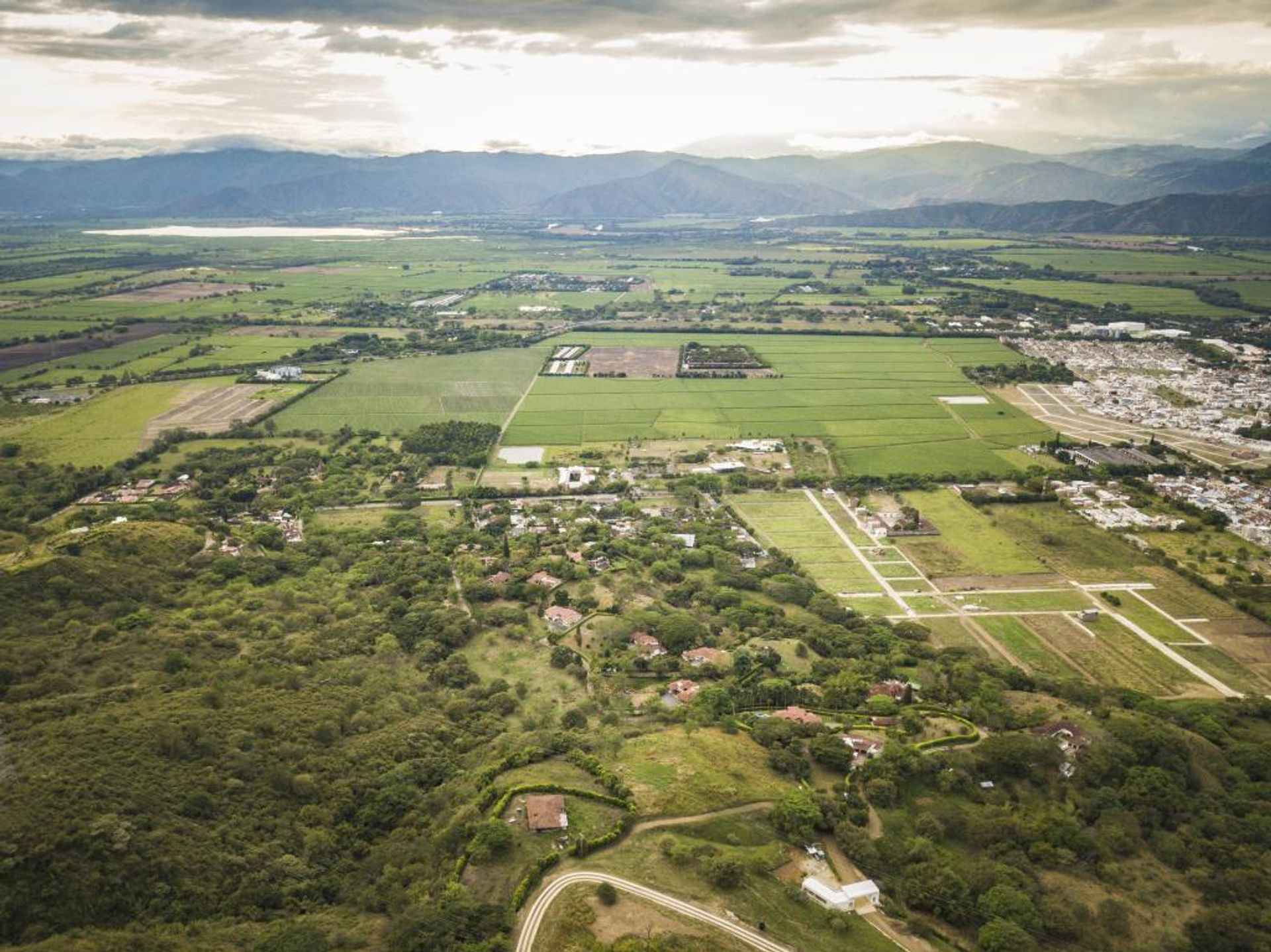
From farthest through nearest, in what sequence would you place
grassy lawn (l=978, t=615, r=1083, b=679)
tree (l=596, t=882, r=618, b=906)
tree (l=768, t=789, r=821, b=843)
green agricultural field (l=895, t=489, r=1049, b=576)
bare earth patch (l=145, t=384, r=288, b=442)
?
bare earth patch (l=145, t=384, r=288, b=442), green agricultural field (l=895, t=489, r=1049, b=576), grassy lawn (l=978, t=615, r=1083, b=679), tree (l=768, t=789, r=821, b=843), tree (l=596, t=882, r=618, b=906)

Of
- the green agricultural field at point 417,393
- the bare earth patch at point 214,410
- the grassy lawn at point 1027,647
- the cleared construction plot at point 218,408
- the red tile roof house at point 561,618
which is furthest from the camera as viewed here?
the green agricultural field at point 417,393

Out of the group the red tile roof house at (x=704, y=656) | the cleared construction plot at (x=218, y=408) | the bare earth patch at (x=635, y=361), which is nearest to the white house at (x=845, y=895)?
the red tile roof house at (x=704, y=656)

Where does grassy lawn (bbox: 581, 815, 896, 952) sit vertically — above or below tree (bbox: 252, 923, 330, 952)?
below

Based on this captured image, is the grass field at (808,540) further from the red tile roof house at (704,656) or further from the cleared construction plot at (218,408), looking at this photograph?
the cleared construction plot at (218,408)

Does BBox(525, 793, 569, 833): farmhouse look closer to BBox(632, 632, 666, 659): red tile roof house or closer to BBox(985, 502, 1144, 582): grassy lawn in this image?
BBox(632, 632, 666, 659): red tile roof house

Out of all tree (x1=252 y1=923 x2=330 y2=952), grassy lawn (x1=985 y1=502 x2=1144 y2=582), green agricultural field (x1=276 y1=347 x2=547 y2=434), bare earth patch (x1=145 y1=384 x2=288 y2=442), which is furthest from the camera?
green agricultural field (x1=276 y1=347 x2=547 y2=434)

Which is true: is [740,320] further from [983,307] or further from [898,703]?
[898,703]

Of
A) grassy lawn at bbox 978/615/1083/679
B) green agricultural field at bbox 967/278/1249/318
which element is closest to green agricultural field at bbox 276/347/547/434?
grassy lawn at bbox 978/615/1083/679

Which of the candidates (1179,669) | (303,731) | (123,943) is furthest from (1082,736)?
(123,943)
